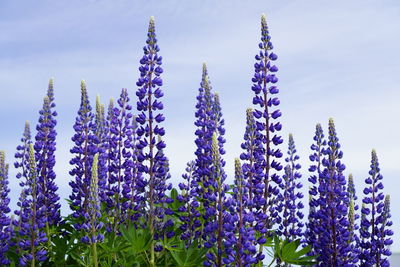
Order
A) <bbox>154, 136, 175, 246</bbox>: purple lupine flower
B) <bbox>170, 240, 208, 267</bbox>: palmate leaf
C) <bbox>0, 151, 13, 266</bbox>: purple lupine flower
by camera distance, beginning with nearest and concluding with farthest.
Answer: <bbox>170, 240, 208, 267</bbox>: palmate leaf → <bbox>154, 136, 175, 246</bbox>: purple lupine flower → <bbox>0, 151, 13, 266</bbox>: purple lupine flower

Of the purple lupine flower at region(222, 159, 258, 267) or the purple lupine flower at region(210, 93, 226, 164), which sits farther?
the purple lupine flower at region(210, 93, 226, 164)

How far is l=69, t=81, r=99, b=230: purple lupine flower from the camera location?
28.9 feet

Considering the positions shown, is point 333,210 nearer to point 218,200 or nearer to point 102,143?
point 218,200

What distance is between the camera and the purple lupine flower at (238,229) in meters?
6.34

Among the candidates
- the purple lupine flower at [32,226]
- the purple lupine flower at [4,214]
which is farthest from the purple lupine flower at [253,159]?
the purple lupine flower at [4,214]

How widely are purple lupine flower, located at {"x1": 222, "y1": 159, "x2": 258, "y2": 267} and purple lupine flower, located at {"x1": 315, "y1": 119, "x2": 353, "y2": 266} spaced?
196cm

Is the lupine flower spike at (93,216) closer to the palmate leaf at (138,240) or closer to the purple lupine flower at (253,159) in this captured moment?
the palmate leaf at (138,240)

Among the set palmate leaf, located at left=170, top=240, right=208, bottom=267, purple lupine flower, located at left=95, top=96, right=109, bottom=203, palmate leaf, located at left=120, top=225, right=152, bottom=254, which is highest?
purple lupine flower, located at left=95, top=96, right=109, bottom=203

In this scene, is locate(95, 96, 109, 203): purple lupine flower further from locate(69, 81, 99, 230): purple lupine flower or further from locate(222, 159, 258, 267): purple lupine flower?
locate(222, 159, 258, 267): purple lupine flower

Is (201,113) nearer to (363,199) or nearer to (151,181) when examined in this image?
(151,181)

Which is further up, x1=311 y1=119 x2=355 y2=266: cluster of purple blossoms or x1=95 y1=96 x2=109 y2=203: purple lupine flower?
x1=95 y1=96 x2=109 y2=203: purple lupine flower

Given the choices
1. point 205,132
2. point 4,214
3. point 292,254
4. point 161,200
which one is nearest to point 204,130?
point 205,132

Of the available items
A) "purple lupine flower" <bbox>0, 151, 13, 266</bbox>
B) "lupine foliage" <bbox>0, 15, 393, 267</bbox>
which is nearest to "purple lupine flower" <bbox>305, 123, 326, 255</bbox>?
"lupine foliage" <bbox>0, 15, 393, 267</bbox>

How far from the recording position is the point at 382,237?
8922 mm
